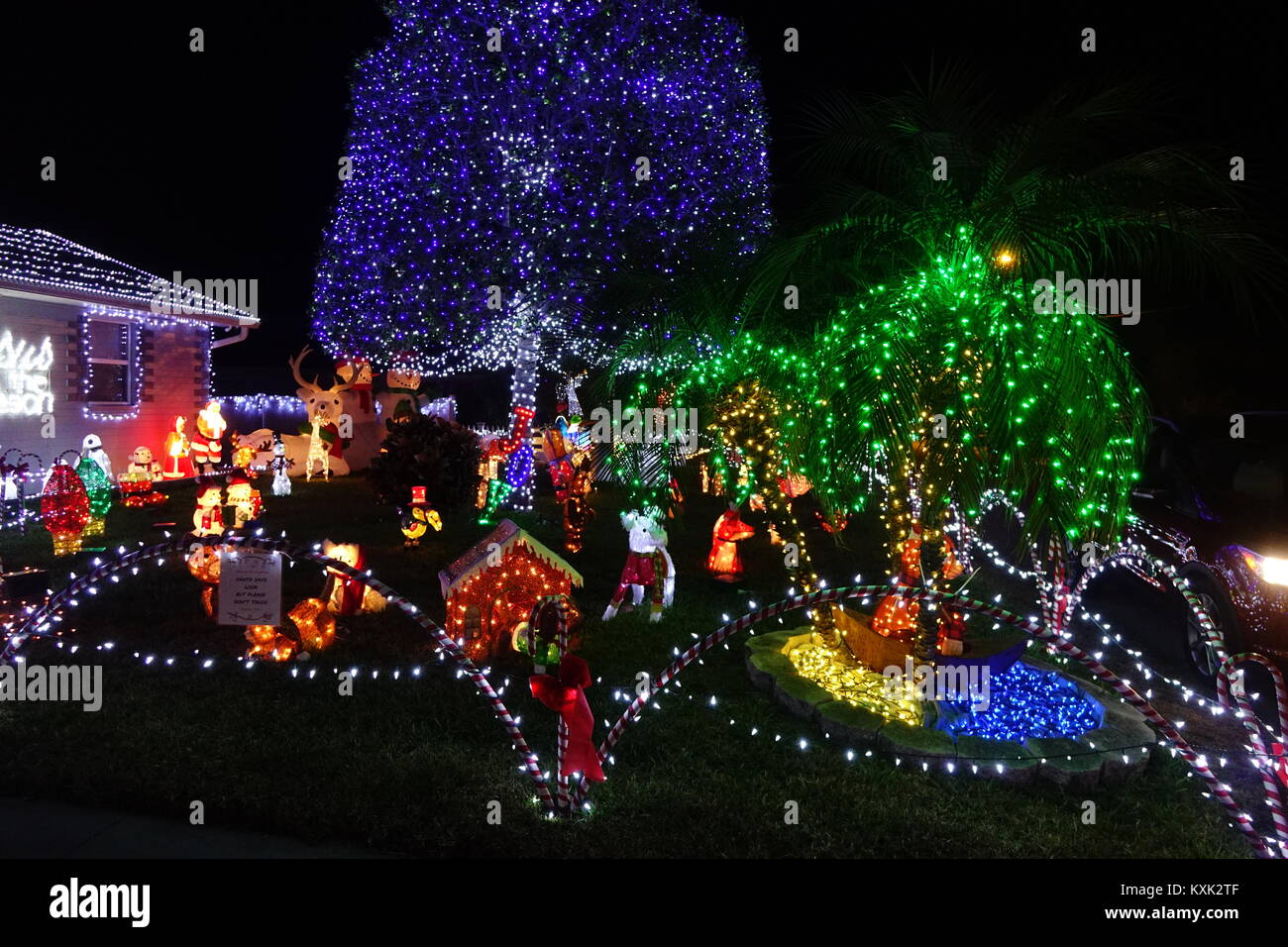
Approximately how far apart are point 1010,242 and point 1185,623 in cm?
448

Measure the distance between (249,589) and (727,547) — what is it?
4994mm

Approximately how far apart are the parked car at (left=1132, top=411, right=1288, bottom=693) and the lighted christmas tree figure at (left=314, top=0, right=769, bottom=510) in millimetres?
11464

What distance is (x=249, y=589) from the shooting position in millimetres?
5664

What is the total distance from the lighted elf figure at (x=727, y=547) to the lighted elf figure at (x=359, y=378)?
11.1 m

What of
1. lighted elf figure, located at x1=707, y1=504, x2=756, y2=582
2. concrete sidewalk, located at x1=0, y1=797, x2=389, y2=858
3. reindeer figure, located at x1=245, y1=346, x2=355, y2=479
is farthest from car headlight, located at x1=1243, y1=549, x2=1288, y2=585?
reindeer figure, located at x1=245, y1=346, x2=355, y2=479

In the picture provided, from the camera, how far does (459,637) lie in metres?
6.45

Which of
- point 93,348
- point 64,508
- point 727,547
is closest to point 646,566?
point 727,547

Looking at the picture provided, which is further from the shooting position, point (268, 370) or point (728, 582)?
point (268, 370)

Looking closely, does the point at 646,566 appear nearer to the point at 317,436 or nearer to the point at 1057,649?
the point at 1057,649

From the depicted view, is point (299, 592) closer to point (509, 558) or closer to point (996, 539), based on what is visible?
point (509, 558)

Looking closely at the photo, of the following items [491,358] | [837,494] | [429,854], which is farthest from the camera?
[491,358]

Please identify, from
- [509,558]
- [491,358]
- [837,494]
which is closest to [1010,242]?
[837,494]

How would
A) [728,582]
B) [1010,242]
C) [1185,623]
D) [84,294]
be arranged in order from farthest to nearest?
1. [84,294]
2. [728,582]
3. [1185,623]
4. [1010,242]

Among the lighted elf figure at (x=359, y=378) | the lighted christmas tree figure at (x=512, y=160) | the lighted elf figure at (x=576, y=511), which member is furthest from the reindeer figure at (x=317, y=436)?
the lighted elf figure at (x=576, y=511)
